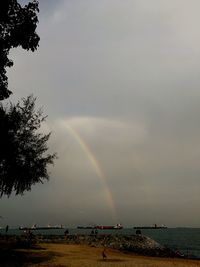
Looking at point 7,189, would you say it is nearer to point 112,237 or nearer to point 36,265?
point 36,265

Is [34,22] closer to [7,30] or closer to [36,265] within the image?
[7,30]

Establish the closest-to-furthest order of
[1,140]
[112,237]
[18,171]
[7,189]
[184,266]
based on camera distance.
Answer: [1,140], [184,266], [18,171], [7,189], [112,237]

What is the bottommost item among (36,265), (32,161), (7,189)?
(36,265)

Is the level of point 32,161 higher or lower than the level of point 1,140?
higher

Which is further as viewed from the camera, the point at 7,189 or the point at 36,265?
the point at 7,189

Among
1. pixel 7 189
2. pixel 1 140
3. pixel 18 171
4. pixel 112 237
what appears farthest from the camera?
pixel 112 237

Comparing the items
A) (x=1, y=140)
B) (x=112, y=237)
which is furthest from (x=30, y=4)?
(x=112, y=237)

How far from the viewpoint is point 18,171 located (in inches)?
1539

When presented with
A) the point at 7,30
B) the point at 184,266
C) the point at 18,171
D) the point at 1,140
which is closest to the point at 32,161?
the point at 18,171

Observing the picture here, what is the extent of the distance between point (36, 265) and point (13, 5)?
20.2 meters

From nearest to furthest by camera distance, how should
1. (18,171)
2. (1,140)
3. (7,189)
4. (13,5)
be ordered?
(13,5)
(1,140)
(18,171)
(7,189)

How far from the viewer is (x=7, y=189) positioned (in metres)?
41.9

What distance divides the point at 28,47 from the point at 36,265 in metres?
18.2

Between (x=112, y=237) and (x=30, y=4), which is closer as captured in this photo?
(x=30, y=4)
